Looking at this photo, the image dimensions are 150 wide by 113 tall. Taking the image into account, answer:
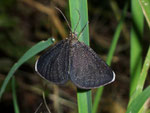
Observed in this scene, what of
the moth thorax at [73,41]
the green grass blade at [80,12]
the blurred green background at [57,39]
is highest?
the green grass blade at [80,12]

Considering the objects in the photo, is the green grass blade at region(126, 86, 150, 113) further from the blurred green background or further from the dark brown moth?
the blurred green background

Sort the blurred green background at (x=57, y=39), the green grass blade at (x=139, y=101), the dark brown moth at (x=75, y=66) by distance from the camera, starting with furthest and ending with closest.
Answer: the blurred green background at (x=57, y=39)
the dark brown moth at (x=75, y=66)
the green grass blade at (x=139, y=101)

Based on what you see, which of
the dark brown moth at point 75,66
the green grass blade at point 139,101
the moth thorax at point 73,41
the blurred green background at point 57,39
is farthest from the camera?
the blurred green background at point 57,39

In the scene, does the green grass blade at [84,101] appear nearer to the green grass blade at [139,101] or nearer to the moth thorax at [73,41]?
the green grass blade at [139,101]

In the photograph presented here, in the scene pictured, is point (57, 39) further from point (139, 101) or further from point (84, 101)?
point (139, 101)

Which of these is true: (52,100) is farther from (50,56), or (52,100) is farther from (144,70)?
(144,70)

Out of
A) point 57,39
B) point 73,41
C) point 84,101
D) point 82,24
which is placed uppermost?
point 82,24

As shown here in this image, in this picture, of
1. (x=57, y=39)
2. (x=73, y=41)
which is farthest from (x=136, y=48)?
(x=57, y=39)

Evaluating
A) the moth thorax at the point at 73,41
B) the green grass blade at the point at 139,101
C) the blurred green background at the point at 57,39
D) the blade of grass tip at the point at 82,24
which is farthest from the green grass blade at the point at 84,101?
the blurred green background at the point at 57,39

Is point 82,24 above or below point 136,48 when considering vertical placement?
above
